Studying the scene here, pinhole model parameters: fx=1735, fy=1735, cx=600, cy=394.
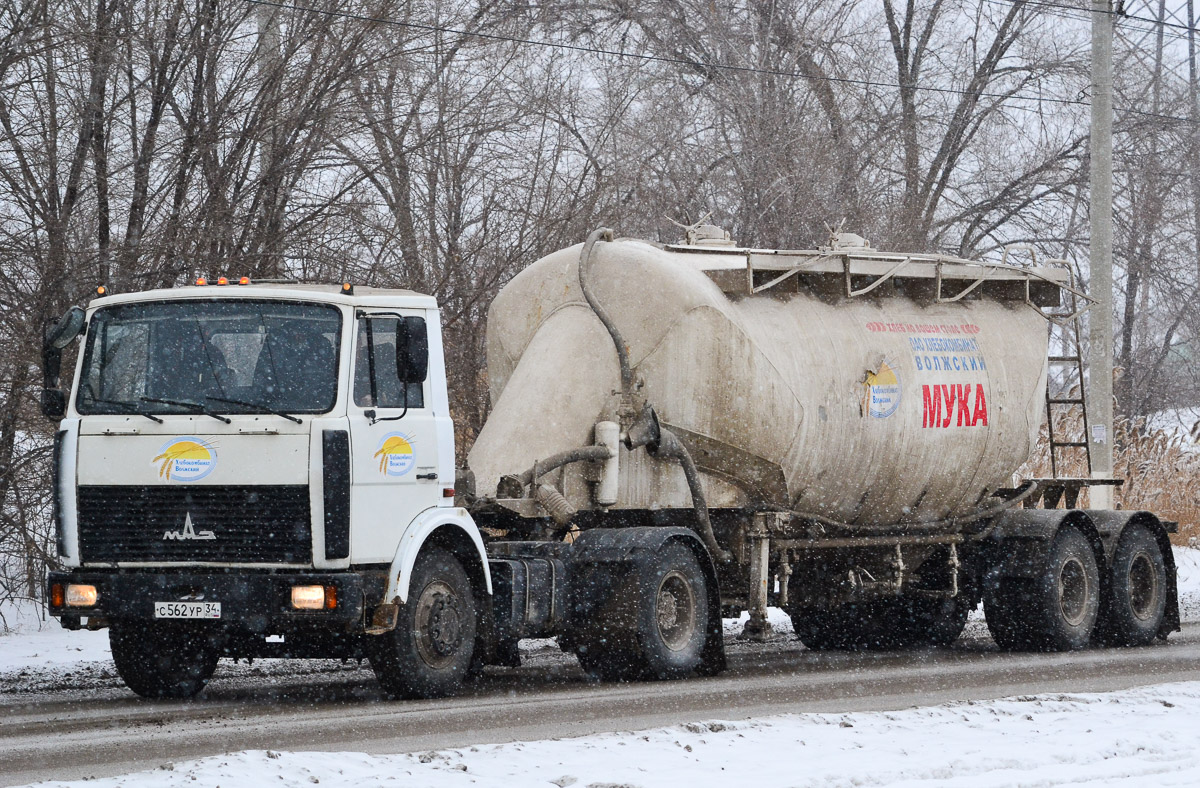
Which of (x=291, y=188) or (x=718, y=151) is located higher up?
(x=718, y=151)

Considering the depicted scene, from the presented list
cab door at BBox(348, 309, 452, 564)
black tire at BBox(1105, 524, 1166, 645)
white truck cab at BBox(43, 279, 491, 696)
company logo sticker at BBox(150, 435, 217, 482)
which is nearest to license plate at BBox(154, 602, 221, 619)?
white truck cab at BBox(43, 279, 491, 696)

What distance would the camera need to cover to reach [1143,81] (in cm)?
2911

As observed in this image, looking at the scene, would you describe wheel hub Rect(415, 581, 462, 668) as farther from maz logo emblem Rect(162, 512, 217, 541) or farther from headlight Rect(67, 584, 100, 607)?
headlight Rect(67, 584, 100, 607)

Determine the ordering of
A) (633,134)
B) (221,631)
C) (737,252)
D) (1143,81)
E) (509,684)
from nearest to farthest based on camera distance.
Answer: (221,631)
(509,684)
(737,252)
(633,134)
(1143,81)

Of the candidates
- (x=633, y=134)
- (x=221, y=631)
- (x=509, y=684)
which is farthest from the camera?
(x=633, y=134)

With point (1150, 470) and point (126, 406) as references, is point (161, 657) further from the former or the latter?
point (1150, 470)

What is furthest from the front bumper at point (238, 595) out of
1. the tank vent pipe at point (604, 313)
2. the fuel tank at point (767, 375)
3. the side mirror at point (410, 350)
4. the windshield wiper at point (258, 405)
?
the tank vent pipe at point (604, 313)

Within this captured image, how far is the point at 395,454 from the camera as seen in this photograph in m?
10.3

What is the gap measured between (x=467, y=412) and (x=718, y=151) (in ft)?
26.8

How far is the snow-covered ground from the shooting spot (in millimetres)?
7328

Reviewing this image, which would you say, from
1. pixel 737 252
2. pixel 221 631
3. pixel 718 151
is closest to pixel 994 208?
pixel 718 151

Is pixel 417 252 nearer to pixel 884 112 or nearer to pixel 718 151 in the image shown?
→ pixel 718 151

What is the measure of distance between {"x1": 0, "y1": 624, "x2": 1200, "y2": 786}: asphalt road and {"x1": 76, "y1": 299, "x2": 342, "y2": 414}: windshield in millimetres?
1803

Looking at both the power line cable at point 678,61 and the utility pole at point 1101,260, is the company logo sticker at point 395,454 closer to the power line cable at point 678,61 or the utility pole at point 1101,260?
the power line cable at point 678,61
